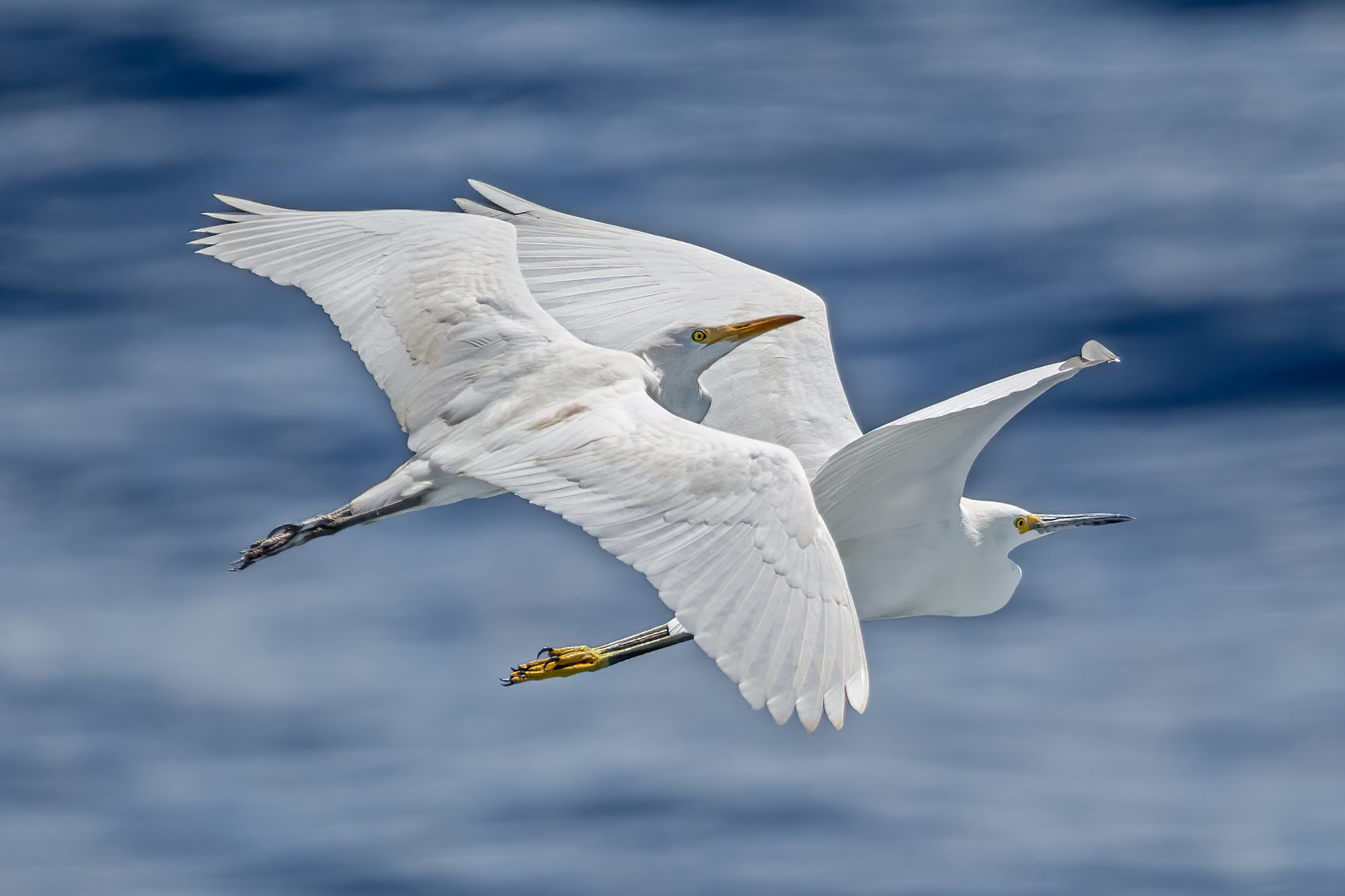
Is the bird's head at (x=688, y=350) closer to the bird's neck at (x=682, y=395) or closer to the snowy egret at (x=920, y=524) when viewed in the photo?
the bird's neck at (x=682, y=395)

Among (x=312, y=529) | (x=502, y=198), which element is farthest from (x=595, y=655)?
(x=502, y=198)

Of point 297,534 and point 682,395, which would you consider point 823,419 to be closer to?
point 682,395

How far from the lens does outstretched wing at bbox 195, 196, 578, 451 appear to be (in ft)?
41.4

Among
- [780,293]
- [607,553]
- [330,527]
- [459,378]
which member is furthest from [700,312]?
[607,553]

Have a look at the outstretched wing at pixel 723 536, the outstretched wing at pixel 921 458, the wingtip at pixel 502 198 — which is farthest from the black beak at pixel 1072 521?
the wingtip at pixel 502 198

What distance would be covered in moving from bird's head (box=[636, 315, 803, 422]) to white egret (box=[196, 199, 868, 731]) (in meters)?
0.01

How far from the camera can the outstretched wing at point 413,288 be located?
12.6 metres

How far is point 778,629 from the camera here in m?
9.73

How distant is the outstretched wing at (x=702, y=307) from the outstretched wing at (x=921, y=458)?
0.94 meters

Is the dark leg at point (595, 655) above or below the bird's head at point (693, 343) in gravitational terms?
below

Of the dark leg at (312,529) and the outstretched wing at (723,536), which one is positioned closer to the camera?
the outstretched wing at (723,536)

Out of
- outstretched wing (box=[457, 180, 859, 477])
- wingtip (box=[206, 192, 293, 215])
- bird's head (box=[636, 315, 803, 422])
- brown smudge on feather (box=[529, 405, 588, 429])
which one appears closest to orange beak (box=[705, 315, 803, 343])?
bird's head (box=[636, 315, 803, 422])

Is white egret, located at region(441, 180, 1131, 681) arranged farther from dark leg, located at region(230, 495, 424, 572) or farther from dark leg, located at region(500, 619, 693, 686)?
dark leg, located at region(230, 495, 424, 572)

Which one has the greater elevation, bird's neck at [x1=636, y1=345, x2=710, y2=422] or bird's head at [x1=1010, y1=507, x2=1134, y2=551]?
bird's neck at [x1=636, y1=345, x2=710, y2=422]
